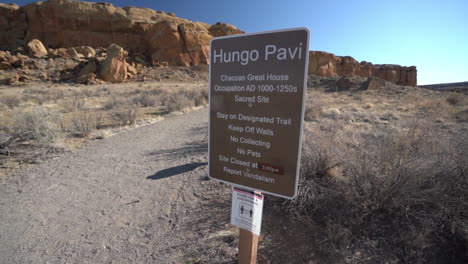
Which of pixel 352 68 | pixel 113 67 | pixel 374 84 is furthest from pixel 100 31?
pixel 352 68

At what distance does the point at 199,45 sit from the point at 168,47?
5539 millimetres

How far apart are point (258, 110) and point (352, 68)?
78420 mm

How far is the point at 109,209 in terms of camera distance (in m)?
2.80

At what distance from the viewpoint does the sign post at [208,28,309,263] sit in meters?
1.12

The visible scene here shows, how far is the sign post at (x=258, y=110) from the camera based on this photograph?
112 centimetres

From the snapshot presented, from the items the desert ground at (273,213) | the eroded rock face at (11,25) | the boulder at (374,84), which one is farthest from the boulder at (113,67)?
the boulder at (374,84)

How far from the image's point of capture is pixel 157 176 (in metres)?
3.72

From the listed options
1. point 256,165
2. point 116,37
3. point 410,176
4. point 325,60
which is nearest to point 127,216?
point 256,165

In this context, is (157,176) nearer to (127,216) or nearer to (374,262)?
(127,216)

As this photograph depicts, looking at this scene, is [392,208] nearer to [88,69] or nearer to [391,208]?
[391,208]

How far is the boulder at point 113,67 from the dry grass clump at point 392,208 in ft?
102

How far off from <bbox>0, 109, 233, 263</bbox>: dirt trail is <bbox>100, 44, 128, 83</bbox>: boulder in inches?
1067

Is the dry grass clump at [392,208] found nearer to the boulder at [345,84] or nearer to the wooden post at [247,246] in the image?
the wooden post at [247,246]

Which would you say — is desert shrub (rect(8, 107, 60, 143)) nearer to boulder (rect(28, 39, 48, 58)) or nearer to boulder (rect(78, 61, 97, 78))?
boulder (rect(78, 61, 97, 78))
